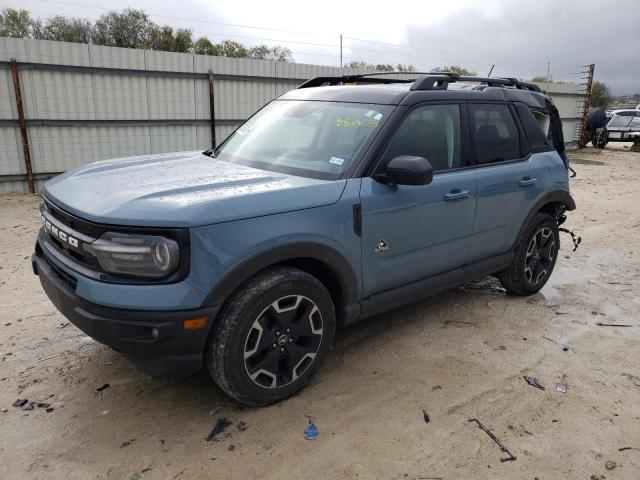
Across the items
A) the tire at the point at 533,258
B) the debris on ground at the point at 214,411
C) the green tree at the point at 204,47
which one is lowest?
the debris on ground at the point at 214,411

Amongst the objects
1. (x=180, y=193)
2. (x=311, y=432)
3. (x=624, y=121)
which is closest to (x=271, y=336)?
(x=311, y=432)

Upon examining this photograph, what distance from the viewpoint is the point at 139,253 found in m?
2.40

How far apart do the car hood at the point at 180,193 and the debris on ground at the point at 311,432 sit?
118 cm

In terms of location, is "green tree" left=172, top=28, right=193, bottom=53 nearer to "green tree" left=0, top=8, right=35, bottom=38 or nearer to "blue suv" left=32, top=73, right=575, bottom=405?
"green tree" left=0, top=8, right=35, bottom=38

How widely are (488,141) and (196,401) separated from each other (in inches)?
112

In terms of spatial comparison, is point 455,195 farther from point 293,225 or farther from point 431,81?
point 293,225

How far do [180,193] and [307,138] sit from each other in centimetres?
120

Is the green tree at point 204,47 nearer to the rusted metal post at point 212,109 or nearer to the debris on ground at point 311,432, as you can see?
the rusted metal post at point 212,109

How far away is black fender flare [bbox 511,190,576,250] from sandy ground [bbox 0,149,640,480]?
2.37 feet

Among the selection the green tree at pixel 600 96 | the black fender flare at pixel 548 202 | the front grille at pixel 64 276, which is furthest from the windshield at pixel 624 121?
the green tree at pixel 600 96

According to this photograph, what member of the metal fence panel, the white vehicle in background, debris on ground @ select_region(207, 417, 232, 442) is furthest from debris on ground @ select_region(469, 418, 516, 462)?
the white vehicle in background

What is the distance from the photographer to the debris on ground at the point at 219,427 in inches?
107

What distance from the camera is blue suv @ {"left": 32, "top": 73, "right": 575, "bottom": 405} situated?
2.44 meters

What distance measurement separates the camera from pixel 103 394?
308 cm
